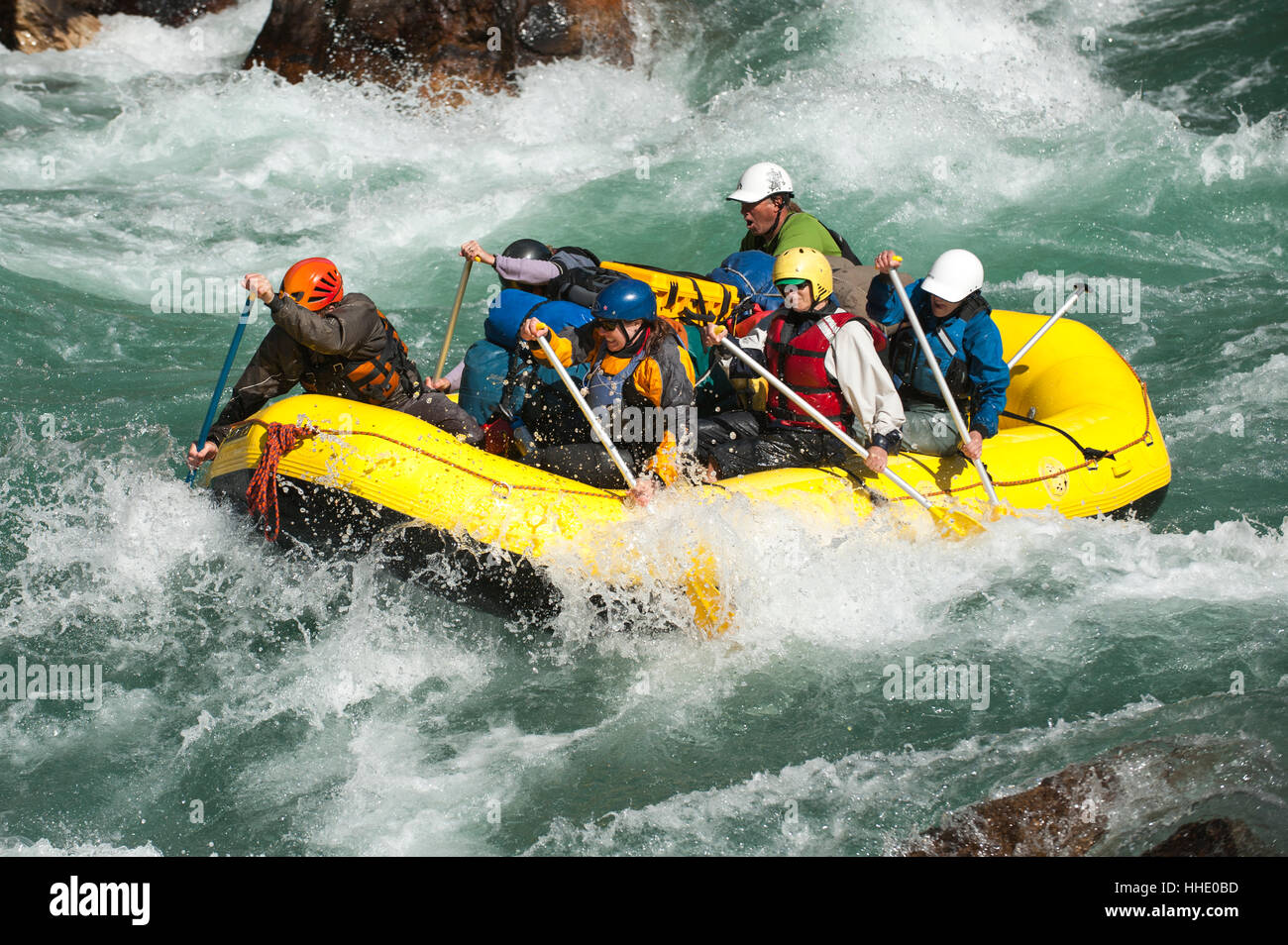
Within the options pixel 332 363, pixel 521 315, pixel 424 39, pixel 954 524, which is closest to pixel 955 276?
pixel 954 524

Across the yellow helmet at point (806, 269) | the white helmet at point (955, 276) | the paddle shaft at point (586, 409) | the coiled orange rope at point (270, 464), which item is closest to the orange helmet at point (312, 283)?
the coiled orange rope at point (270, 464)

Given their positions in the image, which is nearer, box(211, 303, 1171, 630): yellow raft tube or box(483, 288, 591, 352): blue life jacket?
box(211, 303, 1171, 630): yellow raft tube

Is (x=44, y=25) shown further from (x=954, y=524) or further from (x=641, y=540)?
(x=954, y=524)

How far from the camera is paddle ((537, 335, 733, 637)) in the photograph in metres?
5.85

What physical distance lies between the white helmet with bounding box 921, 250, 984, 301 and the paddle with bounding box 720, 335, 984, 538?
86cm

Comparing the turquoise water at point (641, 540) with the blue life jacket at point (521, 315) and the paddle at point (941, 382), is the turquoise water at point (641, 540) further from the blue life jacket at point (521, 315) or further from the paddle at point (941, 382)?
the blue life jacket at point (521, 315)

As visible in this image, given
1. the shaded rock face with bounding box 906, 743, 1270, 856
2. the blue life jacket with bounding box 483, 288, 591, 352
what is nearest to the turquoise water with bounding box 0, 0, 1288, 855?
the shaded rock face with bounding box 906, 743, 1270, 856

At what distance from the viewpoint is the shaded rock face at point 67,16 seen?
47.2 ft

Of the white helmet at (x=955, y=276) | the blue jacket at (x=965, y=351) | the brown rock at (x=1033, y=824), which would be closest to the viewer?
the brown rock at (x=1033, y=824)

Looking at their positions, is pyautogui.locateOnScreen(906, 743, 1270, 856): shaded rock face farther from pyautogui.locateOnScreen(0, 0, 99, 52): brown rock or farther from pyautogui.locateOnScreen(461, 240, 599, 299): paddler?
pyautogui.locateOnScreen(0, 0, 99, 52): brown rock

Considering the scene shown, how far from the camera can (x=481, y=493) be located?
5801mm

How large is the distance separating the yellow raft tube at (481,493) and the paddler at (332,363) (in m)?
0.27
